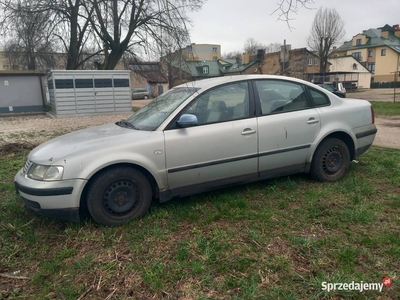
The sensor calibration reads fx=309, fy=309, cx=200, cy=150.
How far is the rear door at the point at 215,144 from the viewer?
352cm

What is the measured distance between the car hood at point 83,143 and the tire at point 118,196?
0.31 m

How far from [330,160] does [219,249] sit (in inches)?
96.9

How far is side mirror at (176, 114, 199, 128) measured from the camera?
3453mm

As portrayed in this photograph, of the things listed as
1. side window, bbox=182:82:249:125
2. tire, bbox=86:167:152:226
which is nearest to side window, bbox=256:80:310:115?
side window, bbox=182:82:249:125

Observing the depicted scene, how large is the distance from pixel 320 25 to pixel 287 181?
1828 inches

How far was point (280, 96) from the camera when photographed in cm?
419

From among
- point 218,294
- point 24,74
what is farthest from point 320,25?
point 218,294

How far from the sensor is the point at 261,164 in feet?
13.0

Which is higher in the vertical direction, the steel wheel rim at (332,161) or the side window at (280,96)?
the side window at (280,96)

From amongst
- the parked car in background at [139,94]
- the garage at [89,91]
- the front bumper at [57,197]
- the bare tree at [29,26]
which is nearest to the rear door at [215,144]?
the front bumper at [57,197]

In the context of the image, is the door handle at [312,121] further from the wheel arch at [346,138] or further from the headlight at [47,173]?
the headlight at [47,173]

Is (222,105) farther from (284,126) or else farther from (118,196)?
(118,196)

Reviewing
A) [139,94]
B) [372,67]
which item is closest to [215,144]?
[139,94]

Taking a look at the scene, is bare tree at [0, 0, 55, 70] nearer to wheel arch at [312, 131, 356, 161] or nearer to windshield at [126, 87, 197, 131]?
windshield at [126, 87, 197, 131]
